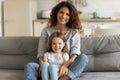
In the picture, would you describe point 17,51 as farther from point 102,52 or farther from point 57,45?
point 102,52

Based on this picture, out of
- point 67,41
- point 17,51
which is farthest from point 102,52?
point 17,51

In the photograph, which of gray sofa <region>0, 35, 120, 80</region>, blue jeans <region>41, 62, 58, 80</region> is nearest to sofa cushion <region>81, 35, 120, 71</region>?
gray sofa <region>0, 35, 120, 80</region>

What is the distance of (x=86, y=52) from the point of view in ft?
9.05

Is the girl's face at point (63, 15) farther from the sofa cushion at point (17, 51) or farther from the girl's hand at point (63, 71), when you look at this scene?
the girl's hand at point (63, 71)

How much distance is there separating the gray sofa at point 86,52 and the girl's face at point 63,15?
28 centimetres

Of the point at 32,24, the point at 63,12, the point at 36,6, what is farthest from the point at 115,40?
the point at 36,6

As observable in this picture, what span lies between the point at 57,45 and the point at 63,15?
37 centimetres

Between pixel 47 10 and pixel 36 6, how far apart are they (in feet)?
1.11

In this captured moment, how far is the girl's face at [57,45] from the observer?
256cm

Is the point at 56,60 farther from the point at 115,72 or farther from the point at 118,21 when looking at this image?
the point at 118,21

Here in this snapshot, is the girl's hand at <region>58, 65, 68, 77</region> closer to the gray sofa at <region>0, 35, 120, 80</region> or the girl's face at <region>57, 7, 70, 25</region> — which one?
the gray sofa at <region>0, 35, 120, 80</region>

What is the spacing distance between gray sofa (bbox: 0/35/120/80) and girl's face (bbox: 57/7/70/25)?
0.28 m

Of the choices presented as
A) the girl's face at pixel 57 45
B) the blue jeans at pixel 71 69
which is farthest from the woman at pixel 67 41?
the girl's face at pixel 57 45

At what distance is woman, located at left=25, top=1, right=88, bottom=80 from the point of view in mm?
2385
